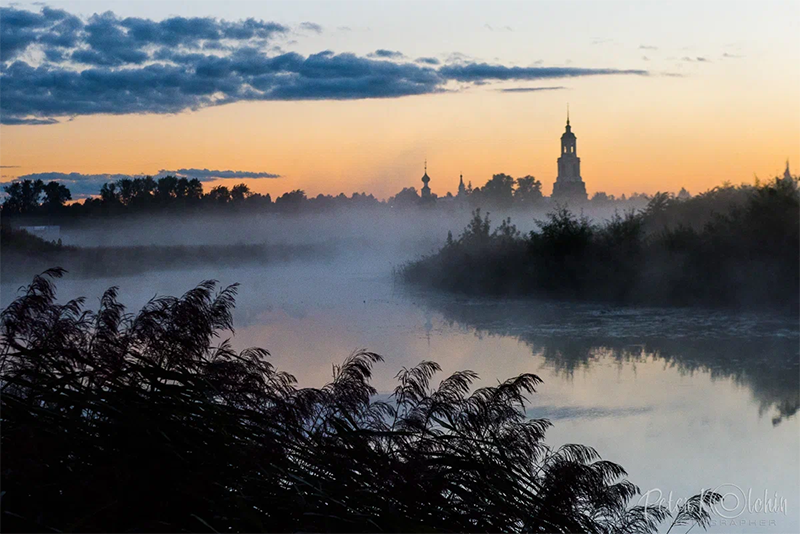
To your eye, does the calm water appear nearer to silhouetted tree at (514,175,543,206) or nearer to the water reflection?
the water reflection

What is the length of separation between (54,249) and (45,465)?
17450 mm

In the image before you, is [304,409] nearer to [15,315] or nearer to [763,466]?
[15,315]

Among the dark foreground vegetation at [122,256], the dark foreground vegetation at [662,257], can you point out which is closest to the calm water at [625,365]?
the dark foreground vegetation at [122,256]

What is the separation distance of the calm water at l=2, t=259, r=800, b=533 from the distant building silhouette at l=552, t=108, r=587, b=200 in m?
24.8

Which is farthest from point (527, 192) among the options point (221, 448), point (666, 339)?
point (221, 448)

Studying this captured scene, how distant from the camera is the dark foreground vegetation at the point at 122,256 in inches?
667

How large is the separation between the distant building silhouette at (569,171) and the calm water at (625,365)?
24.8 m

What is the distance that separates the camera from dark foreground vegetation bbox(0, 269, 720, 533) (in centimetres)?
228

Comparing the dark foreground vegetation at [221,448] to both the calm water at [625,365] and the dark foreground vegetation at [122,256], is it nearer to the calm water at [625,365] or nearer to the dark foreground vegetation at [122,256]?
the calm water at [625,365]

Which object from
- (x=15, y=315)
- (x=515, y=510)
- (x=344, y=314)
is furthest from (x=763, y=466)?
(x=344, y=314)

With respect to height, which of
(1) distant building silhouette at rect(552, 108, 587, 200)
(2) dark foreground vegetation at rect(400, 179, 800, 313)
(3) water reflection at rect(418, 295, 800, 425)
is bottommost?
(3) water reflection at rect(418, 295, 800, 425)

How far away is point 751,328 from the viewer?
42.7 feet

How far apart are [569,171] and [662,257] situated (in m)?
28.8

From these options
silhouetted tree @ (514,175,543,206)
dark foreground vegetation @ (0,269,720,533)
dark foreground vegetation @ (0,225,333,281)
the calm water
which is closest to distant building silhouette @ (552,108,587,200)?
silhouetted tree @ (514,175,543,206)
